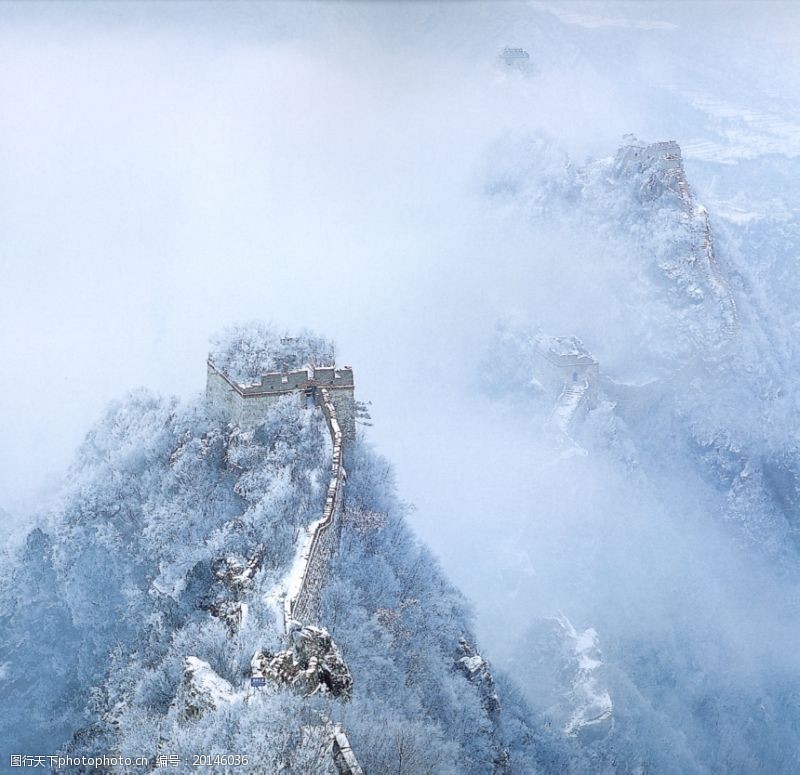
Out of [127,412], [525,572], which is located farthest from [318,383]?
[525,572]

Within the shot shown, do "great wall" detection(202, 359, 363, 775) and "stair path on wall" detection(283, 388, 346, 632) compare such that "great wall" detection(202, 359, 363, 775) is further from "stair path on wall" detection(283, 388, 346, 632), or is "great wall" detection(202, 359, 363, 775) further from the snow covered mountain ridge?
the snow covered mountain ridge

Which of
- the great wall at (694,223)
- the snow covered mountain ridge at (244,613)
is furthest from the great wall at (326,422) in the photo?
the great wall at (694,223)

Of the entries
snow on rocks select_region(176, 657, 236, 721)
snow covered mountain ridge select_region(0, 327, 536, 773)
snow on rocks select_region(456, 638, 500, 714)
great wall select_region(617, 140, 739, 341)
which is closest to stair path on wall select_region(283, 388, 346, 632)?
snow covered mountain ridge select_region(0, 327, 536, 773)

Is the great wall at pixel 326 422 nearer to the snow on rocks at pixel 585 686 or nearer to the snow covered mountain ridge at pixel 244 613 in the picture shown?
the snow covered mountain ridge at pixel 244 613

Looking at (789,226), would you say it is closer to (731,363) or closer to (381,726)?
(731,363)

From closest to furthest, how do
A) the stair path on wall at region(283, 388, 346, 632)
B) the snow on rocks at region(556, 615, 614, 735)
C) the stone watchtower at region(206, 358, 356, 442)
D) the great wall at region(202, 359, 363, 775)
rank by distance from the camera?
the stair path on wall at region(283, 388, 346, 632), the great wall at region(202, 359, 363, 775), the stone watchtower at region(206, 358, 356, 442), the snow on rocks at region(556, 615, 614, 735)

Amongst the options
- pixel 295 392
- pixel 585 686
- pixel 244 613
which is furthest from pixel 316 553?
pixel 585 686

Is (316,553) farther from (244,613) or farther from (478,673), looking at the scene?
(478,673)

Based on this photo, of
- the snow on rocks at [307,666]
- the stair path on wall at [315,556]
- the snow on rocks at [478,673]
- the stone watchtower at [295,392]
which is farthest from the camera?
the stone watchtower at [295,392]
